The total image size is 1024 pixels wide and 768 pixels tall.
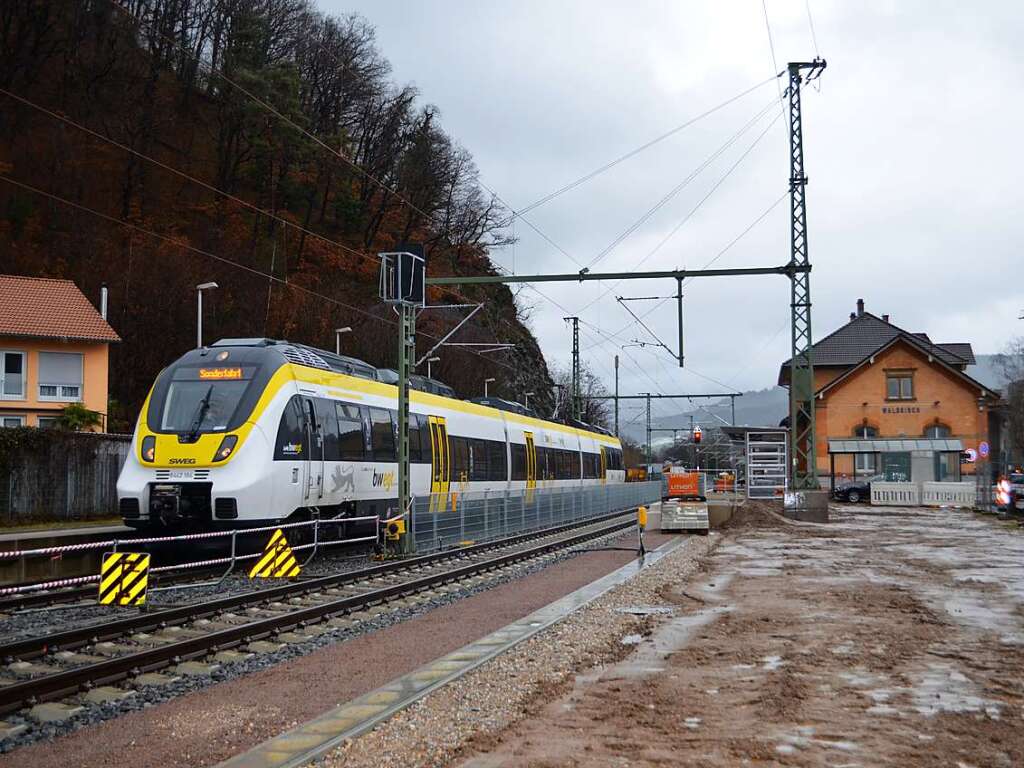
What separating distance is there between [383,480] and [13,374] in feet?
75.3

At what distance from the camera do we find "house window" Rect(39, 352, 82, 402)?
4012cm

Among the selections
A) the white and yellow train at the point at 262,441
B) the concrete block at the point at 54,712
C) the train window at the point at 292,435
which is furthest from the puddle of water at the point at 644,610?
the concrete block at the point at 54,712

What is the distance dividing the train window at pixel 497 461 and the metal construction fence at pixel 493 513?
2.12 feet

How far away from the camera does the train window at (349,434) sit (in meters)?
20.9

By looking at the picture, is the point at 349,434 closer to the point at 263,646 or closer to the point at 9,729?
the point at 263,646

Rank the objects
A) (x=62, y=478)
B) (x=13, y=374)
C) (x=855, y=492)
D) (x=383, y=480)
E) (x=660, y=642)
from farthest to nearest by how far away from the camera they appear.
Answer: (x=855, y=492)
(x=13, y=374)
(x=62, y=478)
(x=383, y=480)
(x=660, y=642)

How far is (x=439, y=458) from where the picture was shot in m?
26.3

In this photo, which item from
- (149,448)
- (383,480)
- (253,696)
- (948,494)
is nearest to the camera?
(253,696)

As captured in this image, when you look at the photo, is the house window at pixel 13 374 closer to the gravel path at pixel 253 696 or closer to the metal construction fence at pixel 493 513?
the metal construction fence at pixel 493 513

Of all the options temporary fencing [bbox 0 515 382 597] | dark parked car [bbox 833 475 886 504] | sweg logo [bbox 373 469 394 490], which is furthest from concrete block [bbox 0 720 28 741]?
Result: dark parked car [bbox 833 475 886 504]

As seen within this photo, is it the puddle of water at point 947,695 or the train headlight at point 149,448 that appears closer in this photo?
the puddle of water at point 947,695

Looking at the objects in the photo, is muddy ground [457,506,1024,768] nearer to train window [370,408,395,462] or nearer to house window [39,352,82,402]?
train window [370,408,395,462]

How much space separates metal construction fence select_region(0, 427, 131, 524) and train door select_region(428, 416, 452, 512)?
24.5 feet

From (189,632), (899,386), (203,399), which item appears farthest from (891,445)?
(189,632)
